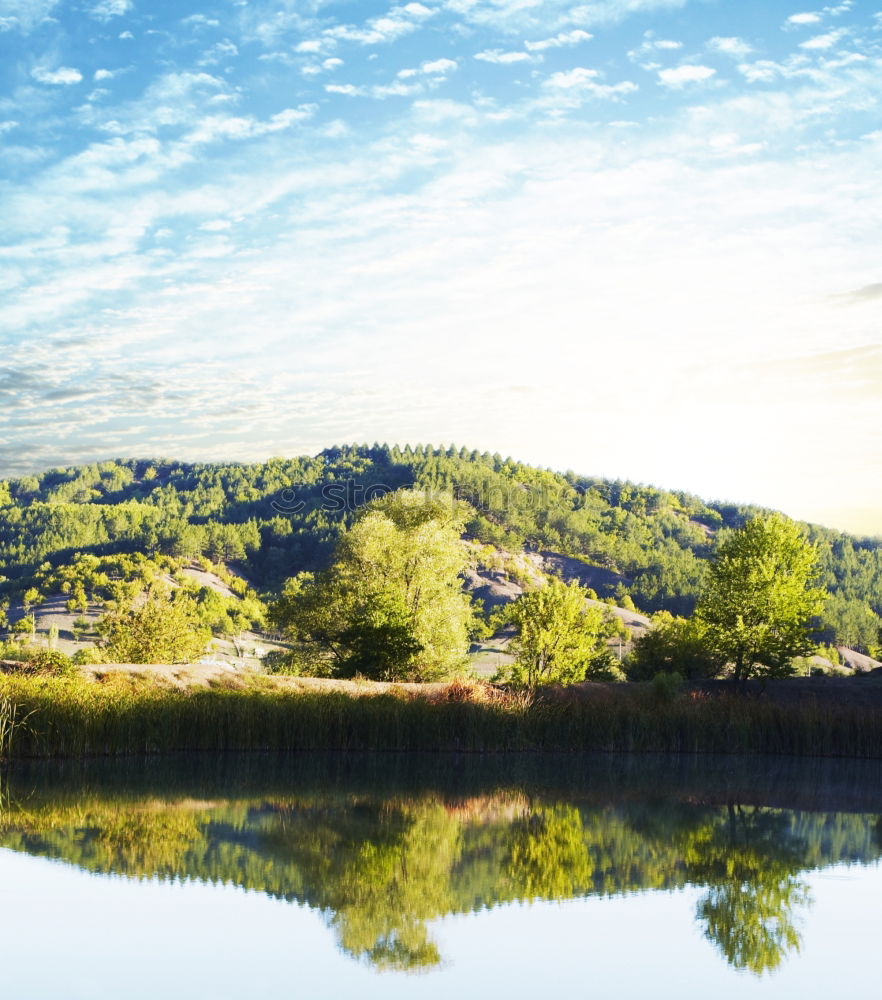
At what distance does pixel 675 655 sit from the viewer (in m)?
40.1

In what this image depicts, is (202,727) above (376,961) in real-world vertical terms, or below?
below

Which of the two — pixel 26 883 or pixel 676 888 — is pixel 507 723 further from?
pixel 26 883

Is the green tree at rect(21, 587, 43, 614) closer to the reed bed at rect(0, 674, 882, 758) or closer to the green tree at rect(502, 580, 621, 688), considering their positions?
the green tree at rect(502, 580, 621, 688)

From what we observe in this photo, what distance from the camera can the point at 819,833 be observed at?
42.4 ft

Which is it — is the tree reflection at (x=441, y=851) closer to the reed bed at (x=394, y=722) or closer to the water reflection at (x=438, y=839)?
the water reflection at (x=438, y=839)

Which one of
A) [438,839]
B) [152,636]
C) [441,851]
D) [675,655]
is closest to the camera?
[441,851]

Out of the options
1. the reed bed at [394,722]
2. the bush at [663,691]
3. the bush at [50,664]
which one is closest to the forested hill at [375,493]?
the bush at [50,664]

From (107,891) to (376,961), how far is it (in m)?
3.14

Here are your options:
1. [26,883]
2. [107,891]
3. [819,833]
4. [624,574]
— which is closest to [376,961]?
[107,891]

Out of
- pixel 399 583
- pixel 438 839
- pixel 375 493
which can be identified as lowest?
pixel 399 583

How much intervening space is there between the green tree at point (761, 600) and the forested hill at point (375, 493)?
9345cm

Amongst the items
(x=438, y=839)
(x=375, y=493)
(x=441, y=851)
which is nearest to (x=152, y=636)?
(x=438, y=839)

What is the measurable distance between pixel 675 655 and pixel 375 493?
309 ft

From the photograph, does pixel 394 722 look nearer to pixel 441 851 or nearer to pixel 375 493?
pixel 441 851
